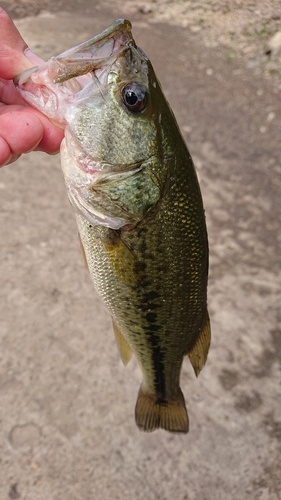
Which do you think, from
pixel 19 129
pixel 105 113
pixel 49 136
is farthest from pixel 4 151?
pixel 105 113

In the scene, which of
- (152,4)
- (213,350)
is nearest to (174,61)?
(152,4)

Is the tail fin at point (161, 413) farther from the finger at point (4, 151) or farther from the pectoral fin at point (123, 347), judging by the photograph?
the finger at point (4, 151)

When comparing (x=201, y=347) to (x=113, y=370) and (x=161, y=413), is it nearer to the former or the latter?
(x=161, y=413)

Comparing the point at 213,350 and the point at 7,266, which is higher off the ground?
the point at 7,266

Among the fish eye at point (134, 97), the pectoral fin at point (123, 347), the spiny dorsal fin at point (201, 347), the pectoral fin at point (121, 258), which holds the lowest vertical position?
the pectoral fin at point (123, 347)

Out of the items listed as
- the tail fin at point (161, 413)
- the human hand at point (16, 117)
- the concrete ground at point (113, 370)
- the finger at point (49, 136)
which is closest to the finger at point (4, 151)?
the human hand at point (16, 117)

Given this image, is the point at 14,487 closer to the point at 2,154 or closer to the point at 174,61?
the point at 2,154

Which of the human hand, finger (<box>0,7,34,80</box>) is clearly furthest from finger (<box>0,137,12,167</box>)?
finger (<box>0,7,34,80</box>)
